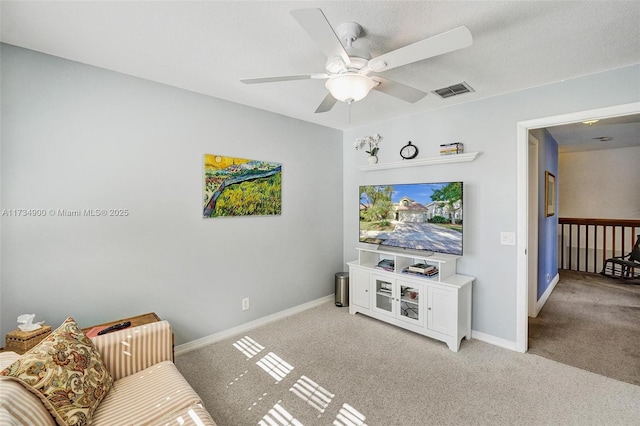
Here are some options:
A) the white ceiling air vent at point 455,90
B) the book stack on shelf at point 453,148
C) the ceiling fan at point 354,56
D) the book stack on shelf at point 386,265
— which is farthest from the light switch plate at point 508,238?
the ceiling fan at point 354,56

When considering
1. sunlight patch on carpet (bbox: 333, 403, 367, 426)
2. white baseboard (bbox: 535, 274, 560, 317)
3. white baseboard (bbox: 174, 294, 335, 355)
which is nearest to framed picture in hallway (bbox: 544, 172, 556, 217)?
white baseboard (bbox: 535, 274, 560, 317)

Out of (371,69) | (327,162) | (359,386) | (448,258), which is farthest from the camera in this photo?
(327,162)

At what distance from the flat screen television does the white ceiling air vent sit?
0.88 metres

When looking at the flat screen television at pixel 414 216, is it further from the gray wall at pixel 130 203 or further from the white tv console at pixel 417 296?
the gray wall at pixel 130 203

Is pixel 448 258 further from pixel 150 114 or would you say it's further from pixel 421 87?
pixel 150 114

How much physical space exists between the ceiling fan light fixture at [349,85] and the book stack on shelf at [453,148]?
1614mm

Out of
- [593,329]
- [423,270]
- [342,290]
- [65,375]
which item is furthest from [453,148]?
[65,375]

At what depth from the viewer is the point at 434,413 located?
1.93 m

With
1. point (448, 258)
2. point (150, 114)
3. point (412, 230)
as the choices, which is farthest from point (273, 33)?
point (448, 258)

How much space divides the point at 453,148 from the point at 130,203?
10.3ft

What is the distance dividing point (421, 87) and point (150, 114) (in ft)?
7.97

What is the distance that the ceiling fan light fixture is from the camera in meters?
1.72

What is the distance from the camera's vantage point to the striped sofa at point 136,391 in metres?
1.11

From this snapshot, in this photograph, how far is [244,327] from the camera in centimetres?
317
